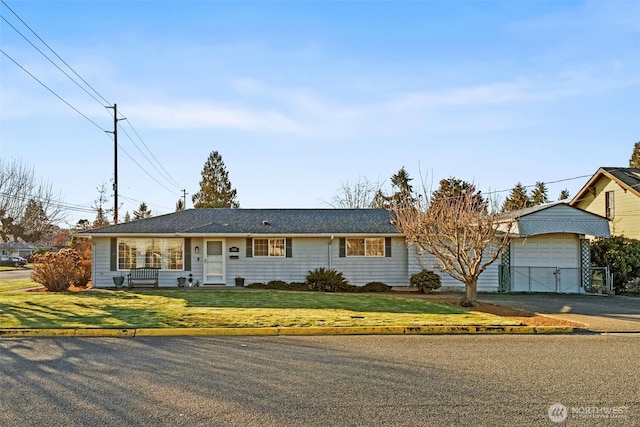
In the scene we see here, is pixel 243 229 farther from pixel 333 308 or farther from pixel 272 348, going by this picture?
pixel 272 348

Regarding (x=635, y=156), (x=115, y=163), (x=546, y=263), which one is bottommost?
(x=546, y=263)

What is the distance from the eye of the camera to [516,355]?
356 inches

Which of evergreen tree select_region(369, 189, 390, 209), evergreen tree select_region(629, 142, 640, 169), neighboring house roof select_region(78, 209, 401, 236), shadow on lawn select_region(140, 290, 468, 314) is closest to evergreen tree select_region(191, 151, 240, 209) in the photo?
evergreen tree select_region(369, 189, 390, 209)

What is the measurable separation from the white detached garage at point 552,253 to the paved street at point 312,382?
13675 millimetres

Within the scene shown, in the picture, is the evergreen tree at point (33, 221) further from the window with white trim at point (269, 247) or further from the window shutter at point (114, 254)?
the window with white trim at point (269, 247)

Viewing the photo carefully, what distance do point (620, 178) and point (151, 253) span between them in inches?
966

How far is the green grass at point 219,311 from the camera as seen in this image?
40.0 ft

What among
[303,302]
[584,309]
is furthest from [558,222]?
[303,302]

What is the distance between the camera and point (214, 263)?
23438 mm

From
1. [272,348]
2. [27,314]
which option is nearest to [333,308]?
[272,348]

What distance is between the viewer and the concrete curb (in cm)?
1105

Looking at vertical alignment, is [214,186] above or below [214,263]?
above

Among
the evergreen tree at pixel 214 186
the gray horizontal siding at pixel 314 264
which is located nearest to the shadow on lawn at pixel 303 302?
the gray horizontal siding at pixel 314 264

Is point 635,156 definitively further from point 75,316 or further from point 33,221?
point 33,221
